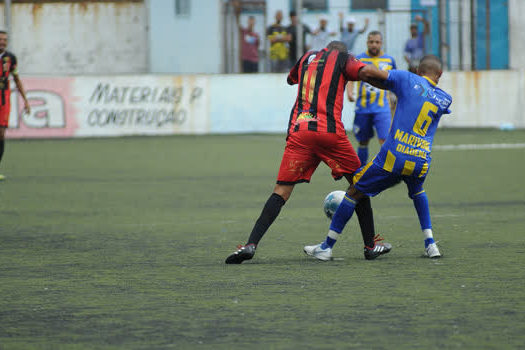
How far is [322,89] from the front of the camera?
25.1 ft

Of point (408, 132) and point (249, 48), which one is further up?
point (408, 132)

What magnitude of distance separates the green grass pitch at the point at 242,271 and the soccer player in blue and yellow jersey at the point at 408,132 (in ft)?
1.88

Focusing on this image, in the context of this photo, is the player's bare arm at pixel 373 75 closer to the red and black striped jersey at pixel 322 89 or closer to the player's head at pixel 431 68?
the red and black striped jersey at pixel 322 89


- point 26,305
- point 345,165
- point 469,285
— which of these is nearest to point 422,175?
point 345,165

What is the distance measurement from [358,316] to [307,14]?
23.1 meters

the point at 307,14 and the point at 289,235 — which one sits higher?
the point at 307,14

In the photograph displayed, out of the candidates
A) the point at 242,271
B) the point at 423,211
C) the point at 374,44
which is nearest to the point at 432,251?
the point at 423,211

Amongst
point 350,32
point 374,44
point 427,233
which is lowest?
point 427,233

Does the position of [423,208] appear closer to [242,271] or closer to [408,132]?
[408,132]

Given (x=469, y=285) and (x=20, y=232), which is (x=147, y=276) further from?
(x=20, y=232)

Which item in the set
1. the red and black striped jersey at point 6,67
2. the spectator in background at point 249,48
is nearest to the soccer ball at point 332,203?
the red and black striped jersey at point 6,67

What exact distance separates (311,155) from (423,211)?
911 mm

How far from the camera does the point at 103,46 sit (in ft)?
110

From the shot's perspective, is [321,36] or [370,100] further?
[321,36]
